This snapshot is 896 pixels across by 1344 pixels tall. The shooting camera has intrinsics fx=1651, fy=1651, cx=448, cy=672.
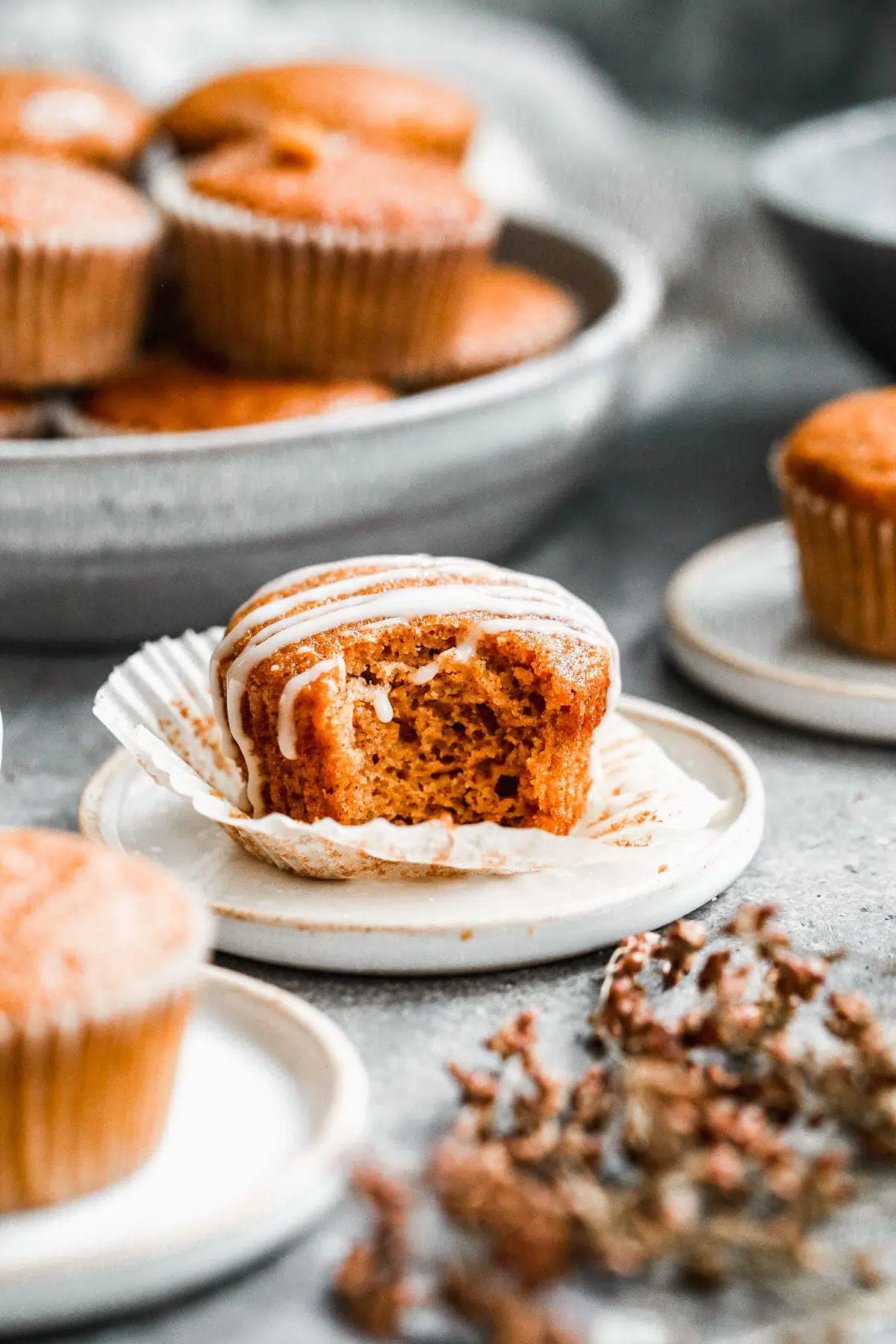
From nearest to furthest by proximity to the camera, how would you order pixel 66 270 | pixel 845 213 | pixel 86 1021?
pixel 86 1021 → pixel 66 270 → pixel 845 213

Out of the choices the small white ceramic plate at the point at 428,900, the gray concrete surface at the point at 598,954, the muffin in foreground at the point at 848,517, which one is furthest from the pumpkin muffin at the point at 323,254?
the small white ceramic plate at the point at 428,900

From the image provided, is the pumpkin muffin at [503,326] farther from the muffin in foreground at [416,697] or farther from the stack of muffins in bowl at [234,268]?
the muffin in foreground at [416,697]

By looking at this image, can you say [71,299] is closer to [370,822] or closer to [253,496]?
[253,496]

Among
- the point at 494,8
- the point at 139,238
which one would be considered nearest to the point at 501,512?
the point at 139,238

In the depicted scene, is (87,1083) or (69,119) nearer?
(87,1083)

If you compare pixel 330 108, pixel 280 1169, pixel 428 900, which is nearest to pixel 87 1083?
pixel 280 1169

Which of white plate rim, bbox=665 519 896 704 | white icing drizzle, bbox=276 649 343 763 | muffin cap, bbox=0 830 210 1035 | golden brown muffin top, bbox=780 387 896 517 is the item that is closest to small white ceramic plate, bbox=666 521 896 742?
white plate rim, bbox=665 519 896 704

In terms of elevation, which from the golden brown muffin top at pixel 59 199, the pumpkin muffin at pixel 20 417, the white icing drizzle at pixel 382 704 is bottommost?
the pumpkin muffin at pixel 20 417
